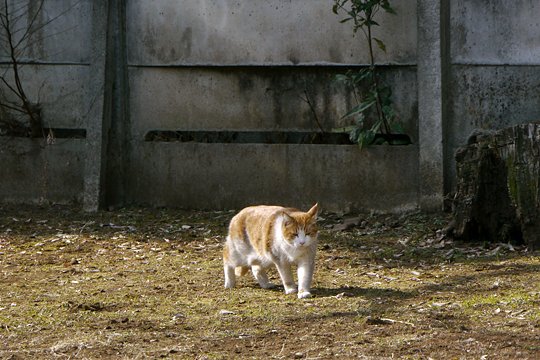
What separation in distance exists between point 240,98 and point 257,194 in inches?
36.5

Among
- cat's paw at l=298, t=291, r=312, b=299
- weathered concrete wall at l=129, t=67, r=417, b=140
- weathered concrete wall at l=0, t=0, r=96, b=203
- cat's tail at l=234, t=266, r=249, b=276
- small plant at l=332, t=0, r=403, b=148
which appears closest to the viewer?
cat's paw at l=298, t=291, r=312, b=299

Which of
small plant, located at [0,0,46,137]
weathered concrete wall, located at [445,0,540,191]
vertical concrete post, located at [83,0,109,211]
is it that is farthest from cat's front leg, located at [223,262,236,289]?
small plant, located at [0,0,46,137]

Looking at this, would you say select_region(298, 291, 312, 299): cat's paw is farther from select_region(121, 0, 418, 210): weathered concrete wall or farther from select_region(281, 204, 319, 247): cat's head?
select_region(121, 0, 418, 210): weathered concrete wall

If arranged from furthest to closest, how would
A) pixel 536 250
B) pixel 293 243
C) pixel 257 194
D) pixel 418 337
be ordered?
pixel 257 194, pixel 536 250, pixel 293 243, pixel 418 337

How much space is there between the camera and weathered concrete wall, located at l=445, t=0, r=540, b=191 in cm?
914

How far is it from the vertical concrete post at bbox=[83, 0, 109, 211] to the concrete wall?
0.01 m

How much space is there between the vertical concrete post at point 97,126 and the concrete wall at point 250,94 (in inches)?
0.5

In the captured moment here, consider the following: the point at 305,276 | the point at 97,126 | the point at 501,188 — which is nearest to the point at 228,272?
the point at 305,276

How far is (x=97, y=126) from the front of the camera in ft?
33.4

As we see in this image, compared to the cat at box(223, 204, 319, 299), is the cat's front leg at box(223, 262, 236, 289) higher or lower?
Result: lower

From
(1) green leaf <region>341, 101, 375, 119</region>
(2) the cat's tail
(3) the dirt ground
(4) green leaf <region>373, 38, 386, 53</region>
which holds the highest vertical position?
(4) green leaf <region>373, 38, 386, 53</region>

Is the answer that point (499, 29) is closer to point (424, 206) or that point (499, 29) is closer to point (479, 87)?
point (479, 87)

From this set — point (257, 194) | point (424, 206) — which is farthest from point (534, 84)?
point (257, 194)

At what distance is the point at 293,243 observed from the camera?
6.54m
